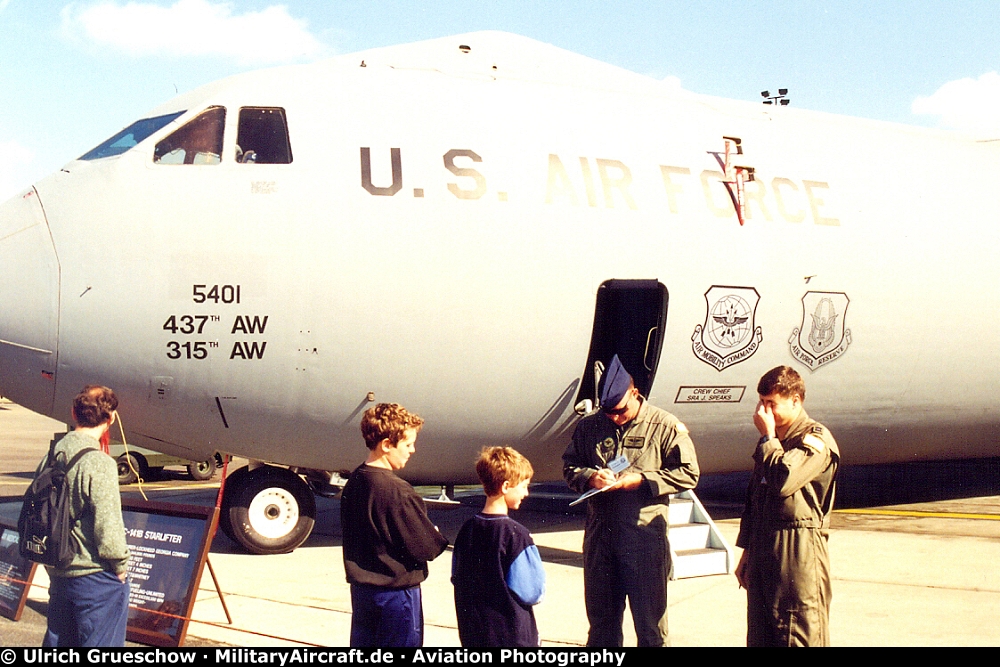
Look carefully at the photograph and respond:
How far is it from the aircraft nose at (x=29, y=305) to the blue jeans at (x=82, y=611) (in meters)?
3.86

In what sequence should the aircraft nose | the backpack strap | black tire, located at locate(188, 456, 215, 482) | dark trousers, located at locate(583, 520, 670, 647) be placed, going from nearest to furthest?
the backpack strap < dark trousers, located at locate(583, 520, 670, 647) < the aircraft nose < black tire, located at locate(188, 456, 215, 482)

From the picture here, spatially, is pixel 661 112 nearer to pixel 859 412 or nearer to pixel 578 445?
pixel 859 412

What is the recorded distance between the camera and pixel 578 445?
705 cm

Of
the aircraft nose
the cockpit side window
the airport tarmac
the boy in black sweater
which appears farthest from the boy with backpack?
the cockpit side window

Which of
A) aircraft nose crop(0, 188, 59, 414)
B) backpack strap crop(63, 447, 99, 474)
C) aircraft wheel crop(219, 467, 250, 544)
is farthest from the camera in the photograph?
aircraft wheel crop(219, 467, 250, 544)

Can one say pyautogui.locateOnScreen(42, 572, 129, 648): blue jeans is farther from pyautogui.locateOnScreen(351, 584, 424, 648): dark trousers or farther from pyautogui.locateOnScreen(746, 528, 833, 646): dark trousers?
pyautogui.locateOnScreen(746, 528, 833, 646): dark trousers

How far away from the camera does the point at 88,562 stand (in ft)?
17.9

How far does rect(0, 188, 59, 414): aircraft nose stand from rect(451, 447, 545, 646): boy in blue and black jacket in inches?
214

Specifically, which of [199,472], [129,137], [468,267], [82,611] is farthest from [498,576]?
[199,472]

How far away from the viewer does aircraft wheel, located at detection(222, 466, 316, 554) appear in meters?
10.4

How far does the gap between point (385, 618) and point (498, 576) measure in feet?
2.46

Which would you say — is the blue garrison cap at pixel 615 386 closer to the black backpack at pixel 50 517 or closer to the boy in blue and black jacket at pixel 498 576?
the boy in blue and black jacket at pixel 498 576

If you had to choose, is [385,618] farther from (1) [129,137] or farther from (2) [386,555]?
(1) [129,137]

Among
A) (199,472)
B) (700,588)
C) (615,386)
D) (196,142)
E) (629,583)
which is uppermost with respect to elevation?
(196,142)
